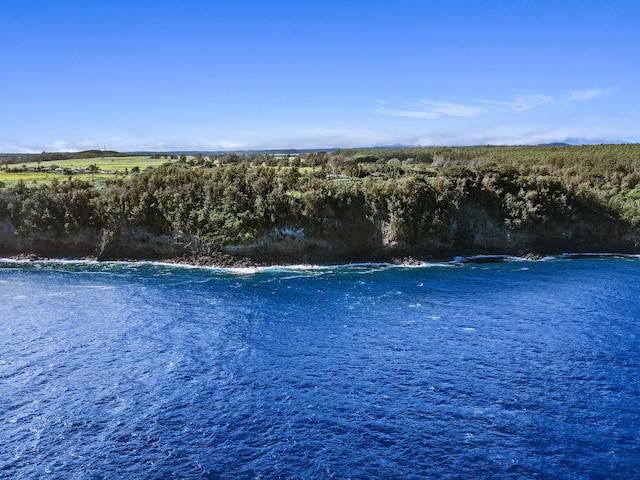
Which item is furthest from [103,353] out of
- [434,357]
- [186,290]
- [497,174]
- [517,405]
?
[497,174]

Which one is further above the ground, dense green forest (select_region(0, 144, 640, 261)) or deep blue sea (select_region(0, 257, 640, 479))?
dense green forest (select_region(0, 144, 640, 261))

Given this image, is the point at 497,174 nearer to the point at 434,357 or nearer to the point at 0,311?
the point at 434,357

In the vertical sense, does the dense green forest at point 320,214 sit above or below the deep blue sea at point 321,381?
above

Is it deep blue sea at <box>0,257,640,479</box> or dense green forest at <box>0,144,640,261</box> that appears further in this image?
dense green forest at <box>0,144,640,261</box>

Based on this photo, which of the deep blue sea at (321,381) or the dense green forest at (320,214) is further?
the dense green forest at (320,214)
